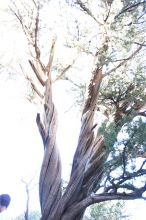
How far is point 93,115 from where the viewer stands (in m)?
6.62

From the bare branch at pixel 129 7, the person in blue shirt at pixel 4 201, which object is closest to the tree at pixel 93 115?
the bare branch at pixel 129 7

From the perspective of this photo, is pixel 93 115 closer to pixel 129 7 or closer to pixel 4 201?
pixel 129 7

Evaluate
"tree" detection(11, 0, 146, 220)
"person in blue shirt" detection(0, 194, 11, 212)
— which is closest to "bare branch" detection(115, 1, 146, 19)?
"tree" detection(11, 0, 146, 220)

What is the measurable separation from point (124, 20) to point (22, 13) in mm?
1962

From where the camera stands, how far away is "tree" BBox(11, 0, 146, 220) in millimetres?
4723

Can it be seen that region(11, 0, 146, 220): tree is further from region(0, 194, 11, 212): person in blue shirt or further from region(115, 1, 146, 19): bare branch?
region(0, 194, 11, 212): person in blue shirt

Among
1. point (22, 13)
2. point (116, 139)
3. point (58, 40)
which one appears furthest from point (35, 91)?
point (116, 139)

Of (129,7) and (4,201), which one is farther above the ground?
(129,7)

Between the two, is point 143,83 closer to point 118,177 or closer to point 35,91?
point 35,91

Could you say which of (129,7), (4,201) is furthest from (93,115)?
(4,201)

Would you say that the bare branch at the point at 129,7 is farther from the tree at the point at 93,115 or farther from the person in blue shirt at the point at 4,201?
the person in blue shirt at the point at 4,201

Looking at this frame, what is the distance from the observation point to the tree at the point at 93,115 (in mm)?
4723

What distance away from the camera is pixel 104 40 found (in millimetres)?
6102

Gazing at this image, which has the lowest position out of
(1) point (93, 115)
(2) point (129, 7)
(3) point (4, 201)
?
(3) point (4, 201)
